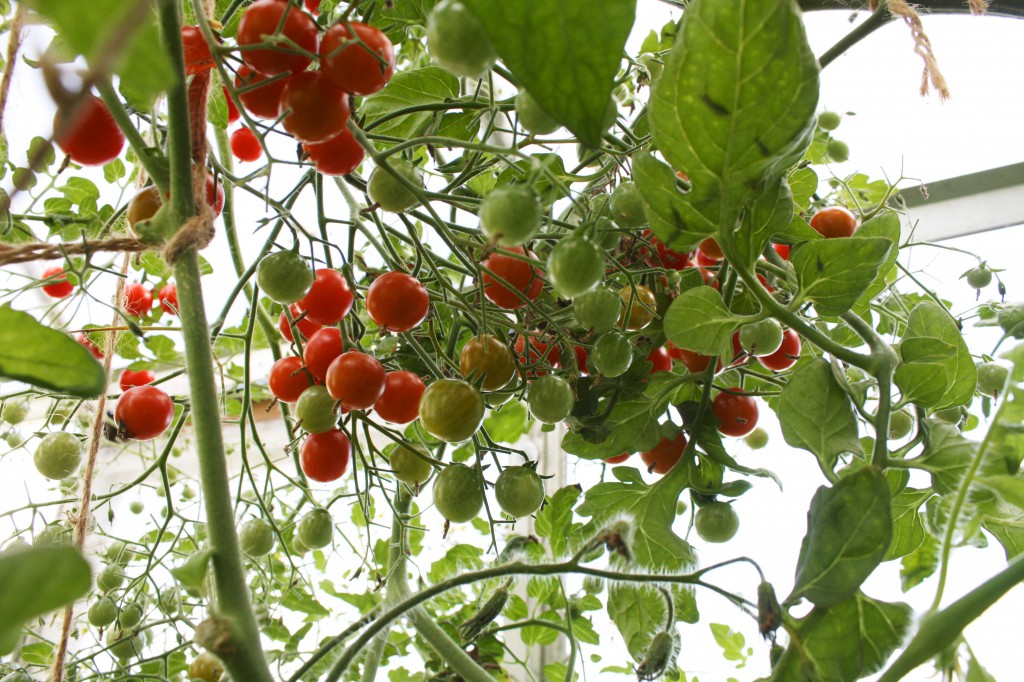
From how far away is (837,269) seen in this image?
454 millimetres

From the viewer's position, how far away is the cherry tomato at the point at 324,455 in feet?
1.89

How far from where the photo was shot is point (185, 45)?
0.41 m

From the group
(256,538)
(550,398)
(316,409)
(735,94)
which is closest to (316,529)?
(256,538)

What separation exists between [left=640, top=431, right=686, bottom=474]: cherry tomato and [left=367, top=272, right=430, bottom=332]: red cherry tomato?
0.24 m

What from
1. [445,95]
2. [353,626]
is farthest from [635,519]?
[445,95]

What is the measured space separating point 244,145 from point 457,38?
0.46 metres

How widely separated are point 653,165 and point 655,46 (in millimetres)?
503

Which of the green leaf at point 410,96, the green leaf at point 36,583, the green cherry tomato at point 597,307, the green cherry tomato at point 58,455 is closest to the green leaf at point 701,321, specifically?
the green cherry tomato at point 597,307

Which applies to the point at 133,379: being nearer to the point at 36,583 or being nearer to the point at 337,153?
the point at 337,153

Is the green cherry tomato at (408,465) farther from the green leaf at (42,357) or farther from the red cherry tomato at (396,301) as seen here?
the green leaf at (42,357)

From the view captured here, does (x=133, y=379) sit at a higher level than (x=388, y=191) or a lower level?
higher

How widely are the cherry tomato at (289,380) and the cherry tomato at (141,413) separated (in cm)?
9

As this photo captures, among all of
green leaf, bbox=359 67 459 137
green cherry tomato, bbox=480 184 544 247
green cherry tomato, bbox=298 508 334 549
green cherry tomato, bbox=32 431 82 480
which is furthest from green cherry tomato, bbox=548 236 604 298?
green cherry tomato, bbox=32 431 82 480

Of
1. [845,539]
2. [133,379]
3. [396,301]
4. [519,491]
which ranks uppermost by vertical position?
[133,379]
